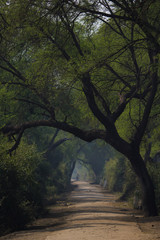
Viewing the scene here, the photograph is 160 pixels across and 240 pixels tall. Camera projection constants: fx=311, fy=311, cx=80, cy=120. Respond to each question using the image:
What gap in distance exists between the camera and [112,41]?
52.2 ft

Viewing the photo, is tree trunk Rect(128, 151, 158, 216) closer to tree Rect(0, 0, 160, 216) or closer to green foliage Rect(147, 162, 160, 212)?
tree Rect(0, 0, 160, 216)

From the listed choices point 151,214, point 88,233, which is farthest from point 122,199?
point 88,233

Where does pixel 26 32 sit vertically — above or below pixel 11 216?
above

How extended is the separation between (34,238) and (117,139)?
7211 millimetres

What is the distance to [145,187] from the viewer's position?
49.8 feet

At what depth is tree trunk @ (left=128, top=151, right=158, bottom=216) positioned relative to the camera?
14992mm

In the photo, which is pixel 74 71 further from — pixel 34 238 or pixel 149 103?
pixel 34 238

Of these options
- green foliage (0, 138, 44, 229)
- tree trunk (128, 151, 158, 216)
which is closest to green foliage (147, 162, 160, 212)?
tree trunk (128, 151, 158, 216)

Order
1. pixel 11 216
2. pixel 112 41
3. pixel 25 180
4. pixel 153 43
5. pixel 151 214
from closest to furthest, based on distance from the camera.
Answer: pixel 153 43, pixel 11 216, pixel 25 180, pixel 151 214, pixel 112 41

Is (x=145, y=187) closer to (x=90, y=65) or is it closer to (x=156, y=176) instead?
(x=156, y=176)

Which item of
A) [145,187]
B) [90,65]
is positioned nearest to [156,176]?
[145,187]

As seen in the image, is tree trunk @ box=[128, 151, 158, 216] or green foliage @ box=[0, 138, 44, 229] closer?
green foliage @ box=[0, 138, 44, 229]

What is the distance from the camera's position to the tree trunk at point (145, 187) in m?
15.0

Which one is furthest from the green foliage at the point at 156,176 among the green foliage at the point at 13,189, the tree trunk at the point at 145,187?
the green foliage at the point at 13,189
